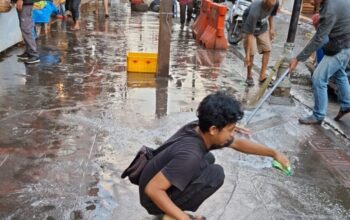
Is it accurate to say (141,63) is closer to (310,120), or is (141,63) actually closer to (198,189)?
(310,120)

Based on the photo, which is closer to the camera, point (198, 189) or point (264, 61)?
point (198, 189)

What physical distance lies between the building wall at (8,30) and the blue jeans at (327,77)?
586cm

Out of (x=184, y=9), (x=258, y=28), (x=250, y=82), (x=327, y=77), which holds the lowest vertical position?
(x=250, y=82)

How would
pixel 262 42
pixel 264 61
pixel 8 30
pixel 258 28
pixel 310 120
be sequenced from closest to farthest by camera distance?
pixel 310 120, pixel 258 28, pixel 262 42, pixel 264 61, pixel 8 30

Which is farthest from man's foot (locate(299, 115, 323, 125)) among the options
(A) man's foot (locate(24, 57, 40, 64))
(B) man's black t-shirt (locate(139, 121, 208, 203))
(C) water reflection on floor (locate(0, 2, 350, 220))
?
(A) man's foot (locate(24, 57, 40, 64))

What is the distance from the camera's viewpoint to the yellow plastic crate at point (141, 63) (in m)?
7.52

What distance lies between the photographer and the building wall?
8.38 meters

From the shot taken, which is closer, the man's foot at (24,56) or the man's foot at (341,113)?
the man's foot at (341,113)

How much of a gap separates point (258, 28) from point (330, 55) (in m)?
1.96

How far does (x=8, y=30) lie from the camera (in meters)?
8.70

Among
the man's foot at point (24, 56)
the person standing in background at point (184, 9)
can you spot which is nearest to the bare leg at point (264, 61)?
the man's foot at point (24, 56)

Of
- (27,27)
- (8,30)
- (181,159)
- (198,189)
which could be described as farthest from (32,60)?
(181,159)

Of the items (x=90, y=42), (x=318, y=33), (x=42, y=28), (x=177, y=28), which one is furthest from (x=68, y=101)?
(x=177, y=28)

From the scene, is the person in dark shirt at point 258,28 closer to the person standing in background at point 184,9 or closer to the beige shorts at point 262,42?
the beige shorts at point 262,42
